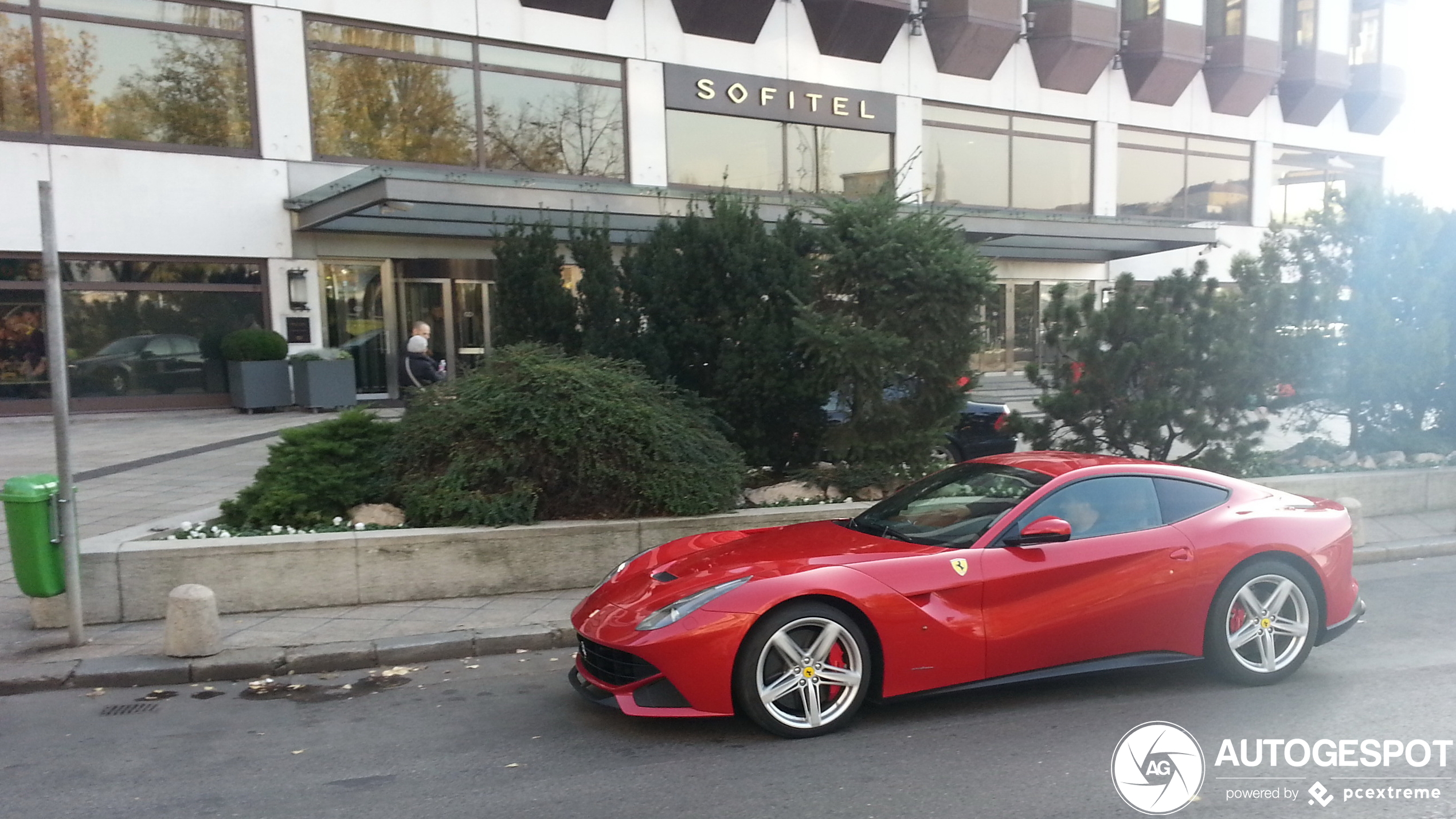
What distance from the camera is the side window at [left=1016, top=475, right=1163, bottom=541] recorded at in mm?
5172

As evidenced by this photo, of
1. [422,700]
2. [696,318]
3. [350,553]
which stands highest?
[696,318]

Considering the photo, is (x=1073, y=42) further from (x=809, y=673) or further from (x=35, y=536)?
(x=35, y=536)

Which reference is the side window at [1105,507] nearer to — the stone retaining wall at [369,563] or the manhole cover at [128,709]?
the stone retaining wall at [369,563]

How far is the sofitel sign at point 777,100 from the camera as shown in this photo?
21500 millimetres

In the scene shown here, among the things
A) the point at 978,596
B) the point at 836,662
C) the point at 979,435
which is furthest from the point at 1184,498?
the point at 979,435

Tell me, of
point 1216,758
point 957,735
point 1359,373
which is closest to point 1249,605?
point 1216,758

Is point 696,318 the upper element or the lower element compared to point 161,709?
upper

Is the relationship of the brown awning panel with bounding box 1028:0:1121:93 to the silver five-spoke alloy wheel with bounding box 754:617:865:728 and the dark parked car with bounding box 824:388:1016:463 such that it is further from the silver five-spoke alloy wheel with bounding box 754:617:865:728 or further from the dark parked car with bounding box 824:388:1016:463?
the silver five-spoke alloy wheel with bounding box 754:617:865:728

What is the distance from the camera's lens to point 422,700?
5402mm

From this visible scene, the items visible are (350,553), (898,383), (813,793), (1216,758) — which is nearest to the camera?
(813,793)

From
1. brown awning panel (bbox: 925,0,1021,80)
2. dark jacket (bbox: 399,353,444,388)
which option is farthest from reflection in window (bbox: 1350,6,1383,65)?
dark jacket (bbox: 399,353,444,388)

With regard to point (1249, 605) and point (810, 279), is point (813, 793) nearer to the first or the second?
point (1249, 605)

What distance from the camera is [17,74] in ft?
53.3

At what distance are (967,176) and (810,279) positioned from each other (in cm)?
1788
